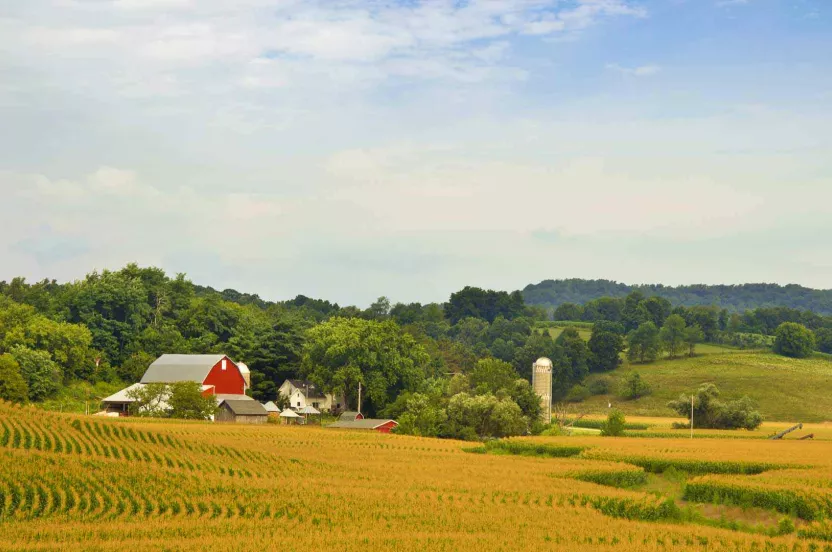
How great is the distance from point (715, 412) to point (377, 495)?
7282 centimetres

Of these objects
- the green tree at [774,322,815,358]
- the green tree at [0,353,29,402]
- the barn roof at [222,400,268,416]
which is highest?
the green tree at [774,322,815,358]

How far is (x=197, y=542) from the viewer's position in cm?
3197

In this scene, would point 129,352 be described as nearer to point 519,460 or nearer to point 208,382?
point 208,382

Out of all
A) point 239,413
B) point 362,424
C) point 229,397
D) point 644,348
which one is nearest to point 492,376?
point 362,424

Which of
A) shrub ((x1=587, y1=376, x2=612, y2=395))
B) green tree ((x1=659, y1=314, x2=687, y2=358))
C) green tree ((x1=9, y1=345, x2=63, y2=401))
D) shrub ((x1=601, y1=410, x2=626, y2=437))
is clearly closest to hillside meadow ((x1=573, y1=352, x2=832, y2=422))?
shrub ((x1=587, y1=376, x2=612, y2=395))

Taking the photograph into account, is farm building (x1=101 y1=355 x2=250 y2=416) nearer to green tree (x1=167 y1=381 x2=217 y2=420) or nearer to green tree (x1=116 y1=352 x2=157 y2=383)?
green tree (x1=116 y1=352 x2=157 y2=383)

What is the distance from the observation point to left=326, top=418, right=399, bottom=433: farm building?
98938mm

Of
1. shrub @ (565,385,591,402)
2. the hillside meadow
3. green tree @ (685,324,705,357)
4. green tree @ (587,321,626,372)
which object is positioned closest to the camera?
the hillside meadow

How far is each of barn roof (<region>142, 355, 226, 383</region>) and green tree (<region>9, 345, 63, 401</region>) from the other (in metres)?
10.2

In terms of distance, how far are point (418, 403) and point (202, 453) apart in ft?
142

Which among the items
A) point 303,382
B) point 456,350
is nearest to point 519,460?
point 303,382

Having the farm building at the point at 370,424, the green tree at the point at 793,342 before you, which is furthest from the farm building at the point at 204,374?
the green tree at the point at 793,342

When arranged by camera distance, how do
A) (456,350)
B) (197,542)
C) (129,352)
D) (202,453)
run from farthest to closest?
(456,350) → (129,352) → (202,453) → (197,542)

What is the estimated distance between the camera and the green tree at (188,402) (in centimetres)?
9662
